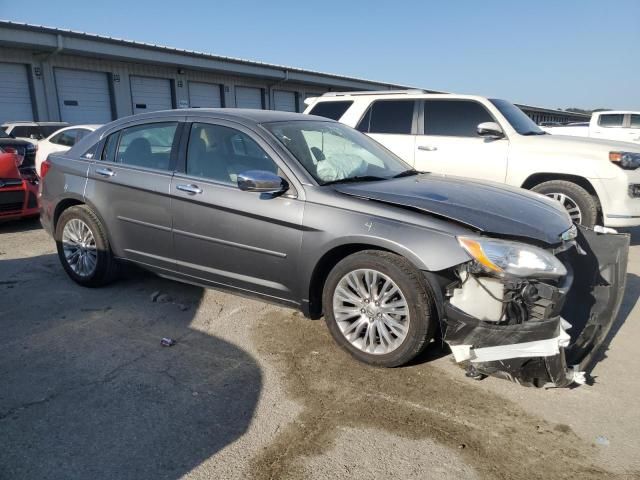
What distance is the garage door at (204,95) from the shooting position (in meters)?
22.8

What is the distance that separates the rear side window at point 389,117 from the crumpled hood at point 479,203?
136 inches

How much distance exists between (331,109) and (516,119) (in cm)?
274

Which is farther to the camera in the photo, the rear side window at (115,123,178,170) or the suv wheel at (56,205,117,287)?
the suv wheel at (56,205,117,287)

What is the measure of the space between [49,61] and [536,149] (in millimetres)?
17030

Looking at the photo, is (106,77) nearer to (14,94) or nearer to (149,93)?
(149,93)

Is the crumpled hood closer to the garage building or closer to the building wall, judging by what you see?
the garage building

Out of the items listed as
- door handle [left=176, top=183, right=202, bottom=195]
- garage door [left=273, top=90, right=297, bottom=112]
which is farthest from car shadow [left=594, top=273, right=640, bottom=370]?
garage door [left=273, top=90, right=297, bottom=112]

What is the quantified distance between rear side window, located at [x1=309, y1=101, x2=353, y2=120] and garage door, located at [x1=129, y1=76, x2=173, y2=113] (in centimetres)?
1483

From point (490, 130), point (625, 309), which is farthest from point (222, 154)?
point (490, 130)

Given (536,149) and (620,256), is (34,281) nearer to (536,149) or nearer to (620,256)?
(620,256)

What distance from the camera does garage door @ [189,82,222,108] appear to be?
2284 centimetres

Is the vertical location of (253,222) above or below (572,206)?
above

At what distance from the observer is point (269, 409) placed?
290cm

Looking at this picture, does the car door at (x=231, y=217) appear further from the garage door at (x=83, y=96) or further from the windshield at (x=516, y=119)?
the garage door at (x=83, y=96)
